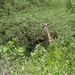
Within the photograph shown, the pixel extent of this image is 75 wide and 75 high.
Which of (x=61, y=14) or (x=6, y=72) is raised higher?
(x=6, y=72)

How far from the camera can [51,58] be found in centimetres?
991

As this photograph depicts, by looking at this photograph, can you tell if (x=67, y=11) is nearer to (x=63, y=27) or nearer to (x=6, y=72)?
(x=63, y=27)

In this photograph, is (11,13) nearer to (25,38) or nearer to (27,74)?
(25,38)

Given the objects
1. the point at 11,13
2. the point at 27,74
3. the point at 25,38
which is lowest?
the point at 25,38

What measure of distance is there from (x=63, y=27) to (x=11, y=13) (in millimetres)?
2872

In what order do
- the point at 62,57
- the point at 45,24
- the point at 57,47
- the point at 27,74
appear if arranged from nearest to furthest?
the point at 27,74 < the point at 62,57 < the point at 57,47 < the point at 45,24

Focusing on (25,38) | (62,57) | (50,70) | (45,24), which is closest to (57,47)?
(62,57)

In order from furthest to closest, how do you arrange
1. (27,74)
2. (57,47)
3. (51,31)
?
(51,31) → (57,47) → (27,74)

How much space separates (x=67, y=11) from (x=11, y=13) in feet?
10.4

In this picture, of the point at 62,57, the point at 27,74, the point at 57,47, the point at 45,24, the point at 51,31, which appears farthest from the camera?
the point at 51,31

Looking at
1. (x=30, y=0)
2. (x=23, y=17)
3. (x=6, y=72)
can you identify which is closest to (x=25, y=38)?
(x=23, y=17)

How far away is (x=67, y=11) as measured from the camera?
19750 millimetres

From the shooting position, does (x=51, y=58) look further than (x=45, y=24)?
No

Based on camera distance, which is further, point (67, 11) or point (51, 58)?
point (67, 11)
